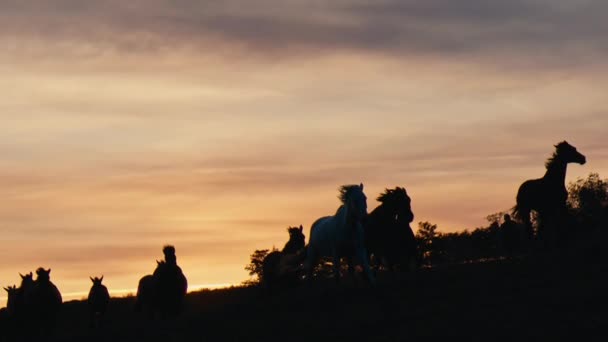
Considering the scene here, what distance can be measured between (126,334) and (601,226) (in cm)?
1915

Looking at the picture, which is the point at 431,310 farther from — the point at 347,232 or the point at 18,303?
the point at 18,303

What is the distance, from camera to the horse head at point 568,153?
137ft

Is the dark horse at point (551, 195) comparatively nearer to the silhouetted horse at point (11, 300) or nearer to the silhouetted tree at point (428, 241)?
the silhouetted horse at point (11, 300)

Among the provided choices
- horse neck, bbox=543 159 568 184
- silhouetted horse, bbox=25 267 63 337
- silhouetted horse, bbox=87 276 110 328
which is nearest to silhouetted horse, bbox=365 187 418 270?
horse neck, bbox=543 159 568 184

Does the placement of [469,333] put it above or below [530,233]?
below

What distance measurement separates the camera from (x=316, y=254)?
3581 cm

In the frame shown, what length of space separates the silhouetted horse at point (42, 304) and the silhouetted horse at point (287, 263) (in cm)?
785

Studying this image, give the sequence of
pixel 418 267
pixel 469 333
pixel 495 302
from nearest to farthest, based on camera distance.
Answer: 1. pixel 469 333
2. pixel 495 302
3. pixel 418 267

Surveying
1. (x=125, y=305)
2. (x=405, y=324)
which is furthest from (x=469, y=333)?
(x=125, y=305)

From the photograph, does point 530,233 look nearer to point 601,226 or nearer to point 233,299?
point 601,226

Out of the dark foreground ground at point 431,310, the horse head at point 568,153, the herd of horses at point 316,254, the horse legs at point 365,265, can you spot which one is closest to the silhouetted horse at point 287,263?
the herd of horses at point 316,254

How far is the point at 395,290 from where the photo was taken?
34562 millimetres

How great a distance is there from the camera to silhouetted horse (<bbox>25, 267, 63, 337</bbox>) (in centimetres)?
4272

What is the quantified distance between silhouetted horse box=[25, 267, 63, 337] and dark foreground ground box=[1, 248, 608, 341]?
3.54 meters
